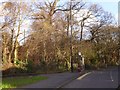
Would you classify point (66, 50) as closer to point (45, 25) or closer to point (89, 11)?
point (45, 25)

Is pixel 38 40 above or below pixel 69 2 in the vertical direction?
below

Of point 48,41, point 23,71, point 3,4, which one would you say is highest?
point 3,4

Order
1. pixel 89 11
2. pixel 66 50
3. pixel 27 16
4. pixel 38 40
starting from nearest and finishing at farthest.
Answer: pixel 27 16 < pixel 38 40 < pixel 66 50 < pixel 89 11

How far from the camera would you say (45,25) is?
2479 inches

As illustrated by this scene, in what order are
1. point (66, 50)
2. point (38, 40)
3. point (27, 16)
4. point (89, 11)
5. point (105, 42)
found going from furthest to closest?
point (105, 42)
point (89, 11)
point (66, 50)
point (38, 40)
point (27, 16)

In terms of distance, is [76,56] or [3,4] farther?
[76,56]

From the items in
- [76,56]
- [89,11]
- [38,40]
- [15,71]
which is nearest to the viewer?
[15,71]

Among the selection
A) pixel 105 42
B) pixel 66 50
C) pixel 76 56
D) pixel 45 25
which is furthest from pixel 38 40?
pixel 105 42

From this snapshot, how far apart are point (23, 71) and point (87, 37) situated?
121 ft

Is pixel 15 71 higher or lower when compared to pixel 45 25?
lower

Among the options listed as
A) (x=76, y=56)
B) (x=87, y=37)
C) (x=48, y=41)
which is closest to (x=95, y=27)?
(x=87, y=37)

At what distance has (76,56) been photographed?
245ft

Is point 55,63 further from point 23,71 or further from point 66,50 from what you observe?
point 23,71

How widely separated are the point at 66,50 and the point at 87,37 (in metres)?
17.2
